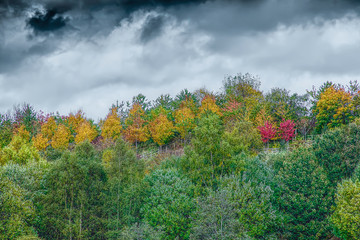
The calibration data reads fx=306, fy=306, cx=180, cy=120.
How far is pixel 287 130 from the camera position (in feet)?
173

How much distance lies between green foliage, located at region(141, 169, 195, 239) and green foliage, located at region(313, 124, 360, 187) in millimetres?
15453

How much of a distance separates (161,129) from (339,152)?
112 ft

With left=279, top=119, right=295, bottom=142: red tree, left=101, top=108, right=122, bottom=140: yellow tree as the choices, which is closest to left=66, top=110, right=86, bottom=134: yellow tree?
left=101, top=108, right=122, bottom=140: yellow tree

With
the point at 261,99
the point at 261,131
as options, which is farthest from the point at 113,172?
the point at 261,99

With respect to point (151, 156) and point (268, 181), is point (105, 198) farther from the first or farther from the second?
point (151, 156)

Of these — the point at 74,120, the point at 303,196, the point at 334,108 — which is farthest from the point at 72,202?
the point at 74,120

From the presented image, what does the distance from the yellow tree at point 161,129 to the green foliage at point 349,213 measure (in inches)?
1504

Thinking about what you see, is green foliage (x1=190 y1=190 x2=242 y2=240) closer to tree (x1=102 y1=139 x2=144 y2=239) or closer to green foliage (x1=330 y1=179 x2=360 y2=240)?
tree (x1=102 y1=139 x2=144 y2=239)

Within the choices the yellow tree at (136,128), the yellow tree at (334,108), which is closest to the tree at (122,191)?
the yellow tree at (136,128)

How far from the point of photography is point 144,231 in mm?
23641

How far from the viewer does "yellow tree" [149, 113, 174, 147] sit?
6019 cm

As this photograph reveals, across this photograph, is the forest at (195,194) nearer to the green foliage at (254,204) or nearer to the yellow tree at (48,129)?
the green foliage at (254,204)

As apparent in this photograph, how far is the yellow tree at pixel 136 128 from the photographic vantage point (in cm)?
6050

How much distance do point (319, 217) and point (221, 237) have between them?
12803mm
